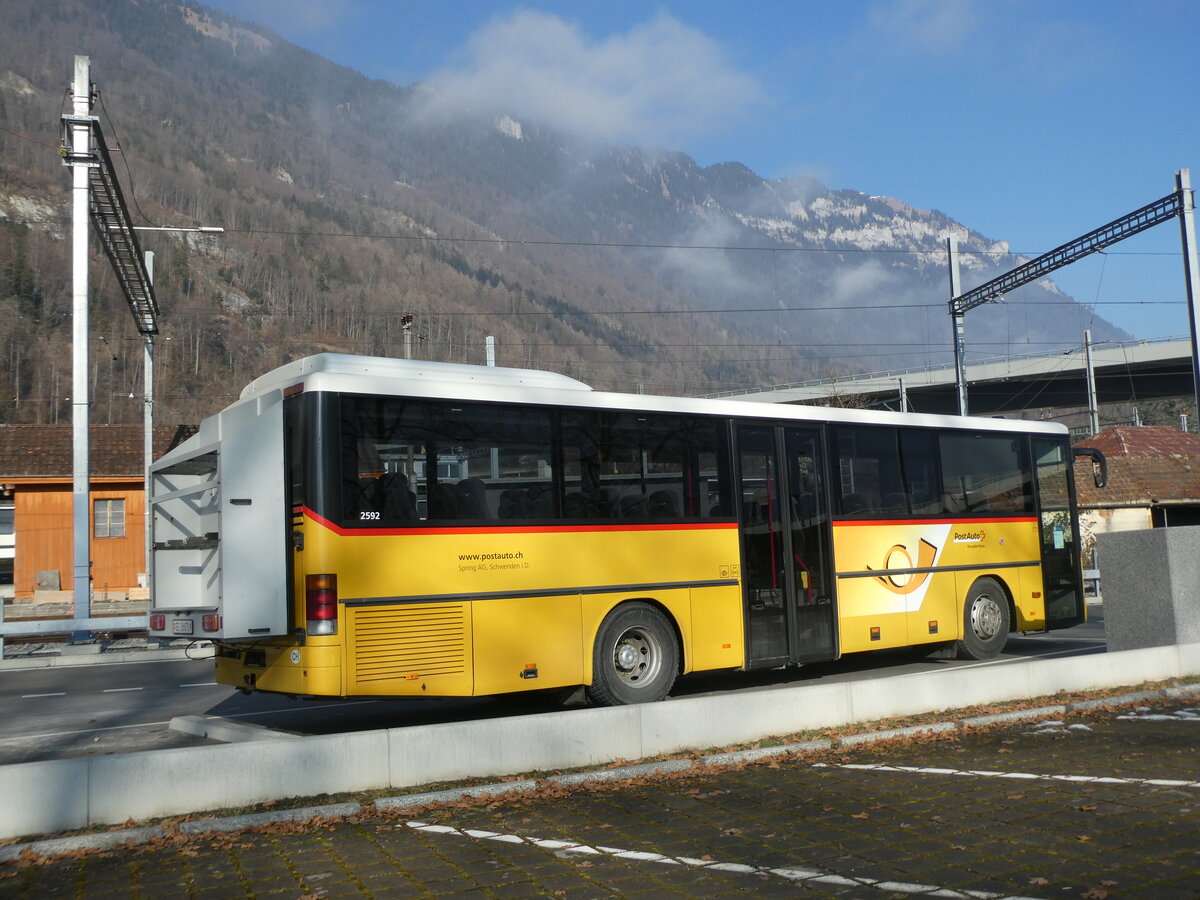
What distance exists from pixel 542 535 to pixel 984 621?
723cm

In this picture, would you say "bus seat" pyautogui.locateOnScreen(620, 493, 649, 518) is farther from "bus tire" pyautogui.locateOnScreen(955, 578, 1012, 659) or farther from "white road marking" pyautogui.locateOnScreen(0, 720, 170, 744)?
"bus tire" pyautogui.locateOnScreen(955, 578, 1012, 659)

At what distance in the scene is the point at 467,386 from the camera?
10.1 metres

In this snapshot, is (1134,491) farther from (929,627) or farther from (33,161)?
(33,161)

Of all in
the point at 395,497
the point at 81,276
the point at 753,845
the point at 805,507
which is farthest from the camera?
the point at 81,276

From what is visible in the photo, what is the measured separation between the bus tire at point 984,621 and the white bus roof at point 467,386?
343 cm

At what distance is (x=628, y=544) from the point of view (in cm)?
1102

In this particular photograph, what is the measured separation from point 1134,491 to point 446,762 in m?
41.8

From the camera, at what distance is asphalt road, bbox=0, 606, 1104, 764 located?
34.6 ft

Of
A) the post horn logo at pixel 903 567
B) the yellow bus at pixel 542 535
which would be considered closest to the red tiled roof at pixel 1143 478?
the post horn logo at pixel 903 567

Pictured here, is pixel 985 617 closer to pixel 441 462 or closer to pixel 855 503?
pixel 855 503

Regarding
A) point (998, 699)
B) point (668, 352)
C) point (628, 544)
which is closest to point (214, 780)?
point (628, 544)

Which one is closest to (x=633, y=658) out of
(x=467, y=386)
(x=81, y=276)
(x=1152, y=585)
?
(x=467, y=386)

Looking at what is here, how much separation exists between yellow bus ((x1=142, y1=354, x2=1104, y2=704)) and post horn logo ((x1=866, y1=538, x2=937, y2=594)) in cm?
4

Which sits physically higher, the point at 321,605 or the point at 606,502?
the point at 606,502
